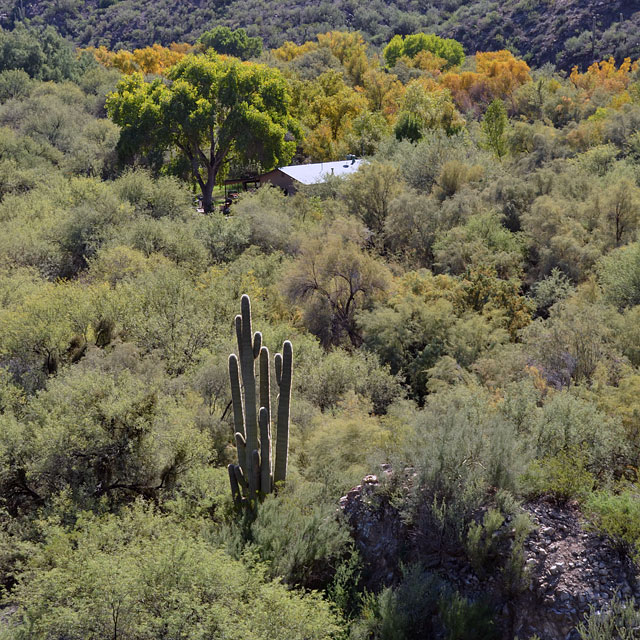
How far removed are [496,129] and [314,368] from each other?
28.8 metres

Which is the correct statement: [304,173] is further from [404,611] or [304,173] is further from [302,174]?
[404,611]

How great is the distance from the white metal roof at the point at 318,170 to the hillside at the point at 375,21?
45.0 m

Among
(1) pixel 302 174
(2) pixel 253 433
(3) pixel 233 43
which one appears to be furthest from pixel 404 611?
(3) pixel 233 43

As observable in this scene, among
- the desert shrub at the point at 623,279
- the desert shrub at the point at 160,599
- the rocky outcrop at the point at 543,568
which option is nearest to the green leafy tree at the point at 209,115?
the desert shrub at the point at 623,279

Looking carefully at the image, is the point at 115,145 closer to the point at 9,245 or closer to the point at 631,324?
the point at 9,245

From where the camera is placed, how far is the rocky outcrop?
399 inches

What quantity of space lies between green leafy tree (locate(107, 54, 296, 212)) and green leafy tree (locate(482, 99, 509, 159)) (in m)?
13.1

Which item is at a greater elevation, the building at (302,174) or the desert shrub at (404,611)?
the building at (302,174)

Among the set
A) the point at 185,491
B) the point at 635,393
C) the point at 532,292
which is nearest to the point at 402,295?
the point at 532,292

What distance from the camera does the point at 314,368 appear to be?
19.4 metres

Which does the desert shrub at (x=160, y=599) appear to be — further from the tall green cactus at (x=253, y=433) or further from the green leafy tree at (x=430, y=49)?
the green leafy tree at (x=430, y=49)

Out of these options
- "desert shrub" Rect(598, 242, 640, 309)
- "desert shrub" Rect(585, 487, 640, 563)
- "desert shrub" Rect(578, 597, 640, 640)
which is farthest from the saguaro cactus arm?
"desert shrub" Rect(598, 242, 640, 309)

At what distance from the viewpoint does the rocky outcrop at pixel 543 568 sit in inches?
399

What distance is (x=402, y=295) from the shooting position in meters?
23.5
